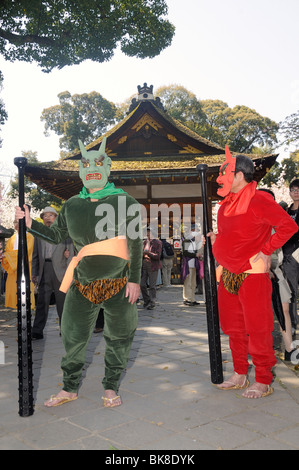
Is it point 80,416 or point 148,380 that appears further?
point 148,380

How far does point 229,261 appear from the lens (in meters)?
4.24

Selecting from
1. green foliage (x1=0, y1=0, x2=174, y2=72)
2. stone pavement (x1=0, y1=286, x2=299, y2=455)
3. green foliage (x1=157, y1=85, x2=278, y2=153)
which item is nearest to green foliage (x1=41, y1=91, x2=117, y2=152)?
green foliage (x1=157, y1=85, x2=278, y2=153)

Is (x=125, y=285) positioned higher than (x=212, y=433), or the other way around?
(x=125, y=285)

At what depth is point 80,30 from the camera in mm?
17188

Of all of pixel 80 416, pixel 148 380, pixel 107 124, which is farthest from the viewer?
pixel 107 124

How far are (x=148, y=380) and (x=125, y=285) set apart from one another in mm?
1318

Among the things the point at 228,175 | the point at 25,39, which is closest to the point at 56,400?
the point at 228,175

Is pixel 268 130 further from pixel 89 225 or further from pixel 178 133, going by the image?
pixel 89 225

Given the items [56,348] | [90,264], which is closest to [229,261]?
[90,264]

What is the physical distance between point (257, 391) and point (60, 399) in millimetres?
1687

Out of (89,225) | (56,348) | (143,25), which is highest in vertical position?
(143,25)

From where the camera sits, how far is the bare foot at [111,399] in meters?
3.85

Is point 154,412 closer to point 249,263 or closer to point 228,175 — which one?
point 249,263

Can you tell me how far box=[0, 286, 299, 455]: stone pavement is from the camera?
308 cm
